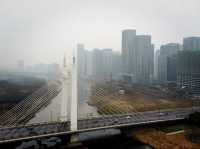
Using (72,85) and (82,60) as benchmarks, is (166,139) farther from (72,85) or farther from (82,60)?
(82,60)

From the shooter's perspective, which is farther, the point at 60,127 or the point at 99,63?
the point at 99,63

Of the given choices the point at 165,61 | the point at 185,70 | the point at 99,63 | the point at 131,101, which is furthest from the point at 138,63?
the point at 131,101

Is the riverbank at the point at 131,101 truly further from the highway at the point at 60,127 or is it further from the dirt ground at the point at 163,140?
the dirt ground at the point at 163,140

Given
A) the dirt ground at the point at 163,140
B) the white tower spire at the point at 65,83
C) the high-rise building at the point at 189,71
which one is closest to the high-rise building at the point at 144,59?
the high-rise building at the point at 189,71

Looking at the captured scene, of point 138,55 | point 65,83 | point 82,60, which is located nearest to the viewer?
point 65,83

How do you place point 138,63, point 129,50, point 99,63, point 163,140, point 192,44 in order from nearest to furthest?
point 163,140 < point 138,63 < point 129,50 < point 192,44 < point 99,63

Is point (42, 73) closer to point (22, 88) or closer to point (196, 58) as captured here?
point (22, 88)

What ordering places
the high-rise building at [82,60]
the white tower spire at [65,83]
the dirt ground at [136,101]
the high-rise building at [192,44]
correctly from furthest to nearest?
the high-rise building at [82,60] → the high-rise building at [192,44] → the dirt ground at [136,101] → the white tower spire at [65,83]

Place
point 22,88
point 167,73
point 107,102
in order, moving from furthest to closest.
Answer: point 167,73
point 22,88
point 107,102

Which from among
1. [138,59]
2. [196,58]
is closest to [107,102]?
[196,58]
